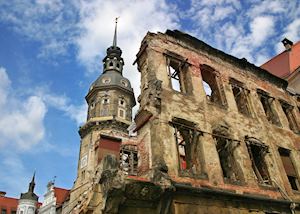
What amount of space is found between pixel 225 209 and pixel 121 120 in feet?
76.1

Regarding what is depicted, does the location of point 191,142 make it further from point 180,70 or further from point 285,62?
point 285,62

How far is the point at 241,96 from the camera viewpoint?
1426 centimetres

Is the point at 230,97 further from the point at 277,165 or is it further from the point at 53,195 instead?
the point at 53,195

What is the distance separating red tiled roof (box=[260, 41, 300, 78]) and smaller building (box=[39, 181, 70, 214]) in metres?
25.9

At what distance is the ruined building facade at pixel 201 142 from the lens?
819cm

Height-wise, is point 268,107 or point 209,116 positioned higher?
point 268,107

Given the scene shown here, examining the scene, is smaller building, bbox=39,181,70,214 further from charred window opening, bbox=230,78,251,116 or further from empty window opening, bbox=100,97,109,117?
charred window opening, bbox=230,78,251,116

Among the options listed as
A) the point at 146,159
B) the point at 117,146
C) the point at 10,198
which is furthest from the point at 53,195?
the point at 146,159

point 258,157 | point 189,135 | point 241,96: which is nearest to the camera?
point 189,135

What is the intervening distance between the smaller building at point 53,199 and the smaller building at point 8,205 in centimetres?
836

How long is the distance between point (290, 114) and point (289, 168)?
14.1 ft

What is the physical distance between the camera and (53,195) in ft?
111

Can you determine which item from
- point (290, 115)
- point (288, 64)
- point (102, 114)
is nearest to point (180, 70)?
point (290, 115)

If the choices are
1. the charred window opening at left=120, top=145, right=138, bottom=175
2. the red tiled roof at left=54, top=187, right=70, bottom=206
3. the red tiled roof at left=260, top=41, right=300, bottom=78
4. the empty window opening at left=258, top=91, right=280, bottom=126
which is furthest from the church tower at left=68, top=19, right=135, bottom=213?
the red tiled roof at left=260, top=41, right=300, bottom=78
